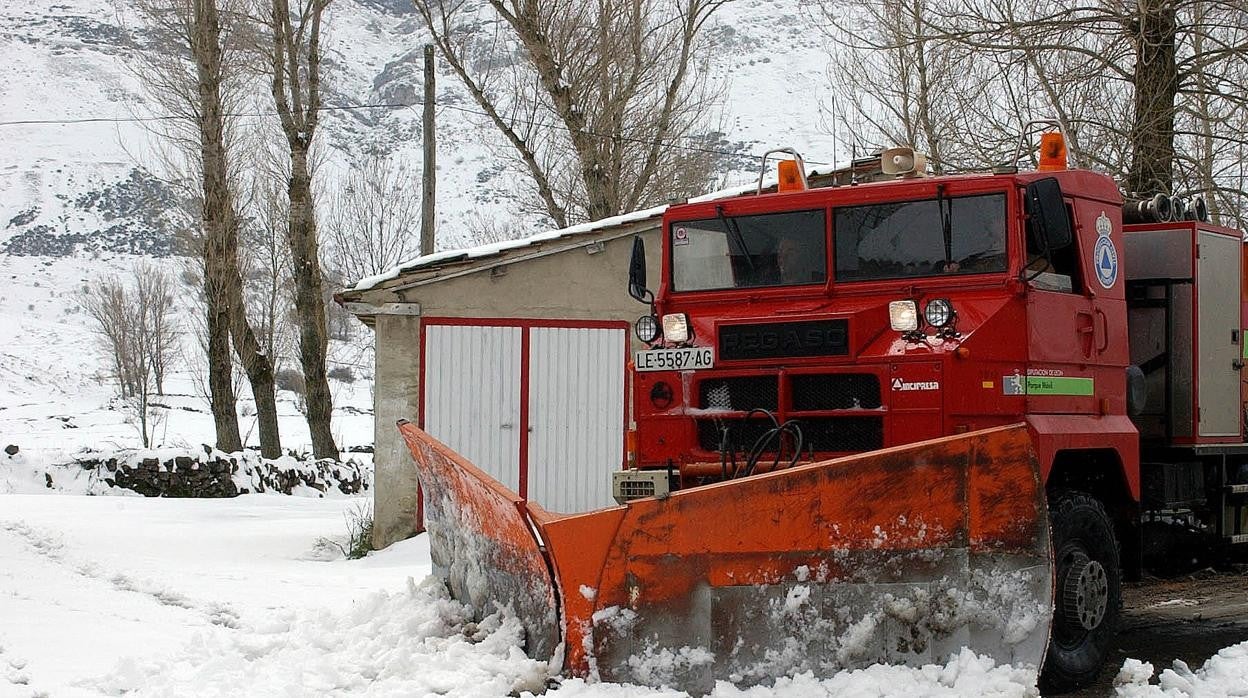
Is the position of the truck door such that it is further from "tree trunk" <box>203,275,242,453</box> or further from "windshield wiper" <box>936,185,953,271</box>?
"tree trunk" <box>203,275,242,453</box>

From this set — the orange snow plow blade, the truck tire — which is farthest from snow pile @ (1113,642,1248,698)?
the orange snow plow blade

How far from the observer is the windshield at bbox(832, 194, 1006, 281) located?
7055mm

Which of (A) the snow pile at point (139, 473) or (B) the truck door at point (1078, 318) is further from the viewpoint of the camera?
(A) the snow pile at point (139, 473)

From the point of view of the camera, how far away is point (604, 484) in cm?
1379

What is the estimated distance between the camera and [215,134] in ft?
73.3

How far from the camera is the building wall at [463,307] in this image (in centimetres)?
1344

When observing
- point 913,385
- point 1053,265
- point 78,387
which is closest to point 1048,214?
point 1053,265

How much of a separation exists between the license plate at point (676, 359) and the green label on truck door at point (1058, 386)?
1693 mm

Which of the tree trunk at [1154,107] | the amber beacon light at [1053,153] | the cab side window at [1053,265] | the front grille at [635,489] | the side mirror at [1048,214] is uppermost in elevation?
the tree trunk at [1154,107]

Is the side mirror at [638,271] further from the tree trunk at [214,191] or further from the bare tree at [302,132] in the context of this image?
the tree trunk at [214,191]

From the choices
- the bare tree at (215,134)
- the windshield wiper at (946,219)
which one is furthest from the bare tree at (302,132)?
the windshield wiper at (946,219)

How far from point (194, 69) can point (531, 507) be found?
19.1 meters

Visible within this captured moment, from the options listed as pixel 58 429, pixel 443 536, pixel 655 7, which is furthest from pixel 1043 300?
pixel 58 429

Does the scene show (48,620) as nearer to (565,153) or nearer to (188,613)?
(188,613)
